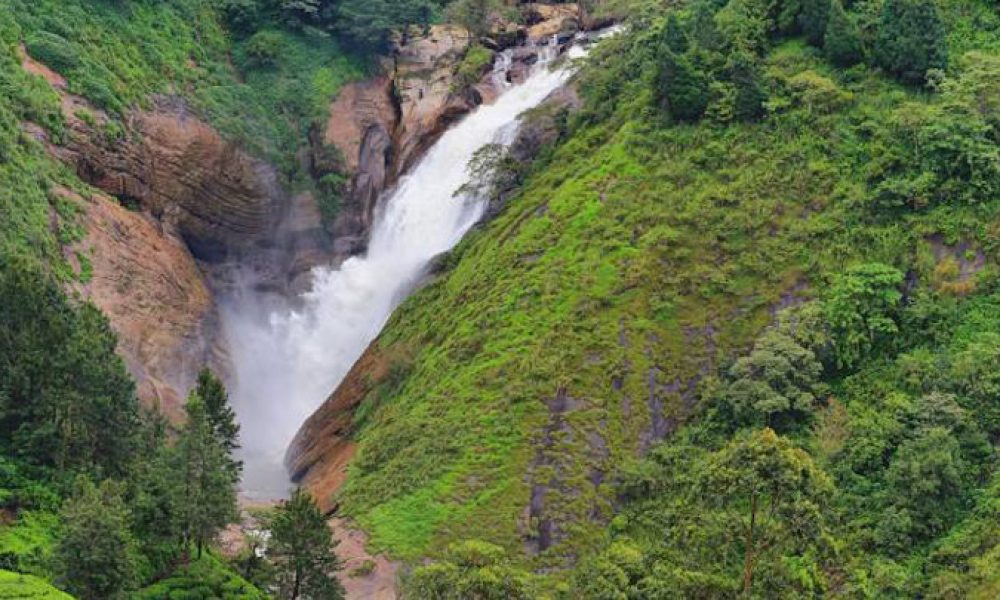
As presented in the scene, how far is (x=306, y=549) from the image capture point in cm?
3631

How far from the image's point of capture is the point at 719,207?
46.8 meters

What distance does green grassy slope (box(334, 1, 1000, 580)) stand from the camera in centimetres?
4162

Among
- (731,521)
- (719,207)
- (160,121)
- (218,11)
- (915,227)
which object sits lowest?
(731,521)

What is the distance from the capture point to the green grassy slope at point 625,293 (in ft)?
137

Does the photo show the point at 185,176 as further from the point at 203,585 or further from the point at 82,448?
the point at 203,585

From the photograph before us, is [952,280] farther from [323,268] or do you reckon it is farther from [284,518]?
[323,268]

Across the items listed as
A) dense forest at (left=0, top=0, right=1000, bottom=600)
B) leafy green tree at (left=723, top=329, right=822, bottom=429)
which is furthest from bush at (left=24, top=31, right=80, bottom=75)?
leafy green tree at (left=723, top=329, right=822, bottom=429)

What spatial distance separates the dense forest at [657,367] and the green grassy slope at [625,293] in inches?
4.8

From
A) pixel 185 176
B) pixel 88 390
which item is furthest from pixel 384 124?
pixel 88 390

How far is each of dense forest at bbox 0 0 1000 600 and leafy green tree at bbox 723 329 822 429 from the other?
0.14 metres

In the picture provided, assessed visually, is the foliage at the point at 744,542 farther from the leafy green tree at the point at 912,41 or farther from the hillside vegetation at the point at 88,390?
the leafy green tree at the point at 912,41

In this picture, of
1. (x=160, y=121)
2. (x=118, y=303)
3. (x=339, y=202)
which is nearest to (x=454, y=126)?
(x=339, y=202)

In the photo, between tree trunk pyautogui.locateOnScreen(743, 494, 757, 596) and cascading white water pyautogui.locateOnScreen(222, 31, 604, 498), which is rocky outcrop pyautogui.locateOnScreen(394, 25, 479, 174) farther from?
tree trunk pyautogui.locateOnScreen(743, 494, 757, 596)

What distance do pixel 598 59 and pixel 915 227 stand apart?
77.7 feet
